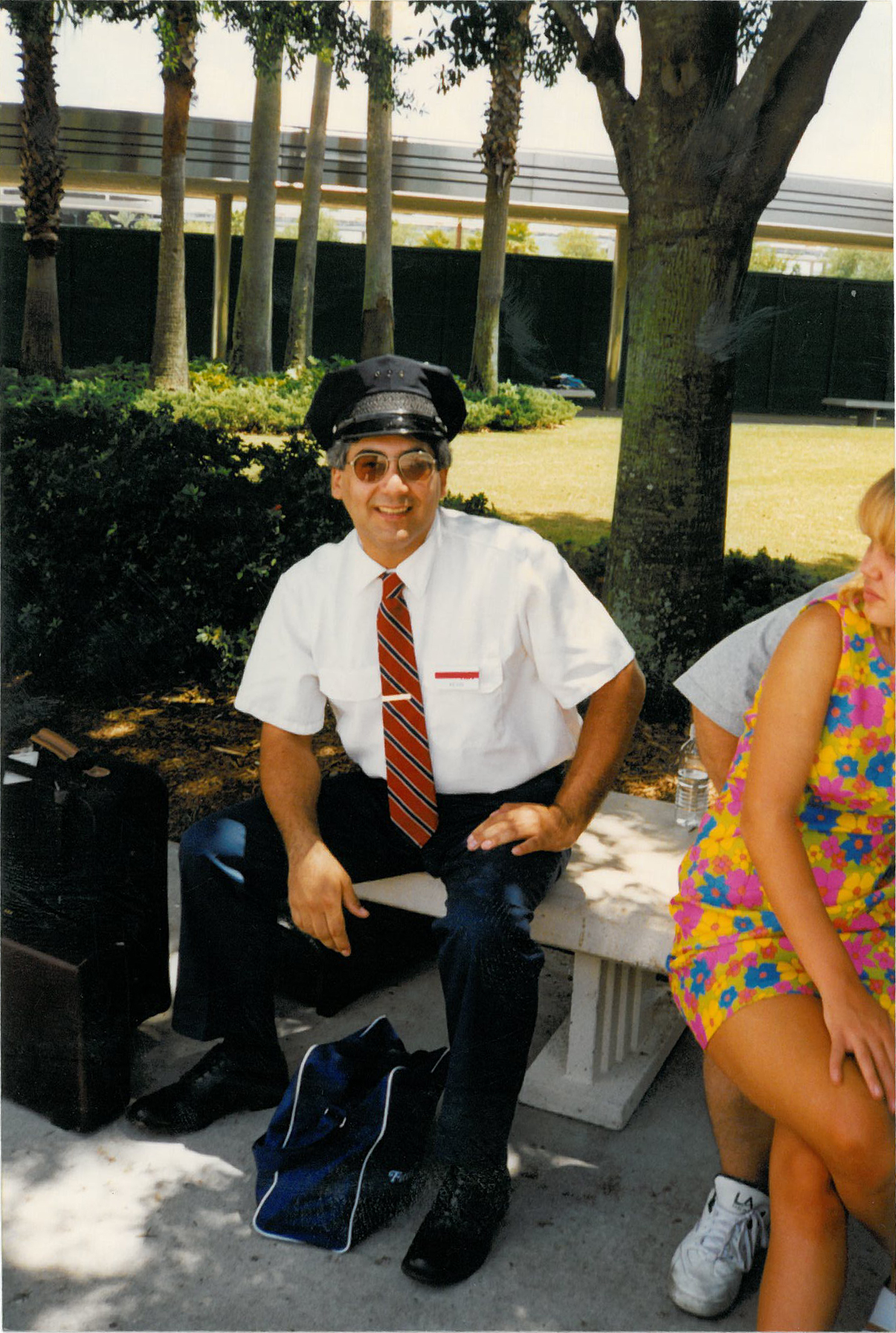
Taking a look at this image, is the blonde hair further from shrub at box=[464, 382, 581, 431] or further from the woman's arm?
shrub at box=[464, 382, 581, 431]

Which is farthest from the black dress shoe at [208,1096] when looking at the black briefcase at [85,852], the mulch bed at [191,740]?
the mulch bed at [191,740]

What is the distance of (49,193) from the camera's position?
459cm

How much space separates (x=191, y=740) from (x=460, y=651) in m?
2.49

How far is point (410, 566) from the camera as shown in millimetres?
2586

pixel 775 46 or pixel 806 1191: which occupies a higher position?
pixel 775 46

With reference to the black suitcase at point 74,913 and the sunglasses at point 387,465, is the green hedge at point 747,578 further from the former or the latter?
the black suitcase at point 74,913

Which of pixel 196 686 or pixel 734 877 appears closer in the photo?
pixel 734 877

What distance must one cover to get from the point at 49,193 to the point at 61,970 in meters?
3.41

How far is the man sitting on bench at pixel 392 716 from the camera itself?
2.50 meters

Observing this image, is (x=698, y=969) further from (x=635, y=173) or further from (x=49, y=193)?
(x=49, y=193)

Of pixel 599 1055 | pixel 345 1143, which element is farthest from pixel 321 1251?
pixel 599 1055

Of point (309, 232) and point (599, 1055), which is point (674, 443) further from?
point (599, 1055)

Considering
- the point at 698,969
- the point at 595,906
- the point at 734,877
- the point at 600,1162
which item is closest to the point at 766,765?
the point at 734,877

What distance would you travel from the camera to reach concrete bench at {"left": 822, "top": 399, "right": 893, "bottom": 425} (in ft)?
15.2
